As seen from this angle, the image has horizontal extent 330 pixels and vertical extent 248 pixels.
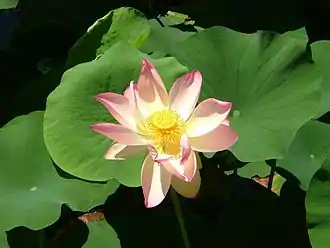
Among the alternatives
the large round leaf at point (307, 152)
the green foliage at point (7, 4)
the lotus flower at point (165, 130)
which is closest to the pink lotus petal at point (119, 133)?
the lotus flower at point (165, 130)

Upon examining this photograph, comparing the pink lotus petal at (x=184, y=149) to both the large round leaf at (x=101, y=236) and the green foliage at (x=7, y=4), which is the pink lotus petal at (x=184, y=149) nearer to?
the large round leaf at (x=101, y=236)

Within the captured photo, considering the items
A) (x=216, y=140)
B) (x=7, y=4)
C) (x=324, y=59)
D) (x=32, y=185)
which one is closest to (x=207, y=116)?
(x=216, y=140)

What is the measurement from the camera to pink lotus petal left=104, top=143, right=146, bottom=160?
1.25 metres

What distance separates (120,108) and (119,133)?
1.7 inches

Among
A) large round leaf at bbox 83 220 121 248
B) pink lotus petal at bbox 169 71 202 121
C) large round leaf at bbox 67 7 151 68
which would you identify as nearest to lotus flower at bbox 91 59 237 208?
pink lotus petal at bbox 169 71 202 121

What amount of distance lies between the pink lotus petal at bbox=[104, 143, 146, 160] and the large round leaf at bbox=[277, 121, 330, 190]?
1.25 feet

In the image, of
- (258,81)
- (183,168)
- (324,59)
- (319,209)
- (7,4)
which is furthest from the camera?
(7,4)

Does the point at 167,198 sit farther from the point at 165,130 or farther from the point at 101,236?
the point at 165,130

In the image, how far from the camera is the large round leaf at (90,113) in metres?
1.37

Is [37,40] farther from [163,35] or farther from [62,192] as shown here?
[62,192]

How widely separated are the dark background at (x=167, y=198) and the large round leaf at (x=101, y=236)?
0.01 m

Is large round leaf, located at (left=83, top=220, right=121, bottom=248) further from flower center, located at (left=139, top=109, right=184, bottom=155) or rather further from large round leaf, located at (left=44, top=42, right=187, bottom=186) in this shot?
flower center, located at (left=139, top=109, right=184, bottom=155)

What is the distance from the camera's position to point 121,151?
49.4 inches

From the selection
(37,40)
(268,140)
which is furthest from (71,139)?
(37,40)
